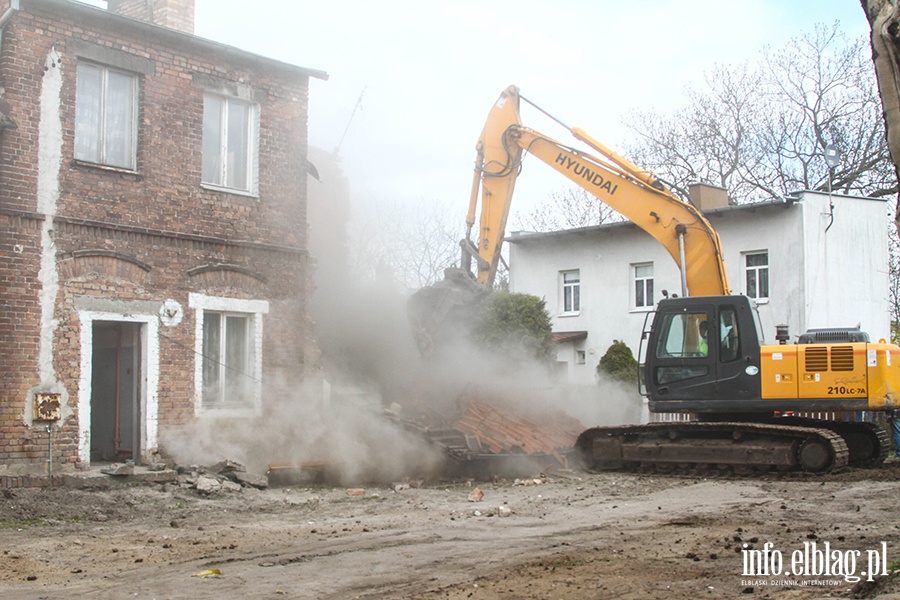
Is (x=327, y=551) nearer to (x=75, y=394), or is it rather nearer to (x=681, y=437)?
(x=75, y=394)

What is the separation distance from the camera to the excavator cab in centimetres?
1451

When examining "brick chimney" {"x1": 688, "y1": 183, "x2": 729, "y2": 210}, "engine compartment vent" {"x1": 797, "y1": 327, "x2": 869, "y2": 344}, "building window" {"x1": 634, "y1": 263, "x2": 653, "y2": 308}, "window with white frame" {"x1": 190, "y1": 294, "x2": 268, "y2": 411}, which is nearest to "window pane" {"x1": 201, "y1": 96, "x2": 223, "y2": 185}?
"window with white frame" {"x1": 190, "y1": 294, "x2": 268, "y2": 411}

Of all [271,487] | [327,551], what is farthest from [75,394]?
[327,551]

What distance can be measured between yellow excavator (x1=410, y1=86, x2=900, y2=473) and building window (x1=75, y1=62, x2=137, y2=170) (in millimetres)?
5130

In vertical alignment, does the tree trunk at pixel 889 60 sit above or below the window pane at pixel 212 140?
below

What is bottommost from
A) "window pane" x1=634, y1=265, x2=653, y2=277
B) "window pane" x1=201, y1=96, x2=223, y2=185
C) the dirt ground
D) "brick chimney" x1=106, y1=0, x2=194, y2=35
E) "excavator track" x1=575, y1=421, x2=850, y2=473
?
the dirt ground

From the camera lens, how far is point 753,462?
14.3 metres

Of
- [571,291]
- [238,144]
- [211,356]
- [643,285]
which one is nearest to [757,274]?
[643,285]

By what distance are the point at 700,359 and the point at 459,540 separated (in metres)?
7.16

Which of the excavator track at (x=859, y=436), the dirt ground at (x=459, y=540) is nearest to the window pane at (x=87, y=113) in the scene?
the dirt ground at (x=459, y=540)

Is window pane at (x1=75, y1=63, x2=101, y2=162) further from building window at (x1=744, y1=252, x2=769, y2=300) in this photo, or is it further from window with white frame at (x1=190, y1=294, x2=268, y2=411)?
building window at (x1=744, y1=252, x2=769, y2=300)

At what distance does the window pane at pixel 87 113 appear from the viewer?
13.4 meters

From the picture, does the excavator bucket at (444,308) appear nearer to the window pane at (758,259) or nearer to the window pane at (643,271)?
the window pane at (758,259)

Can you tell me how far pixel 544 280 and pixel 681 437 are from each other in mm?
15916
